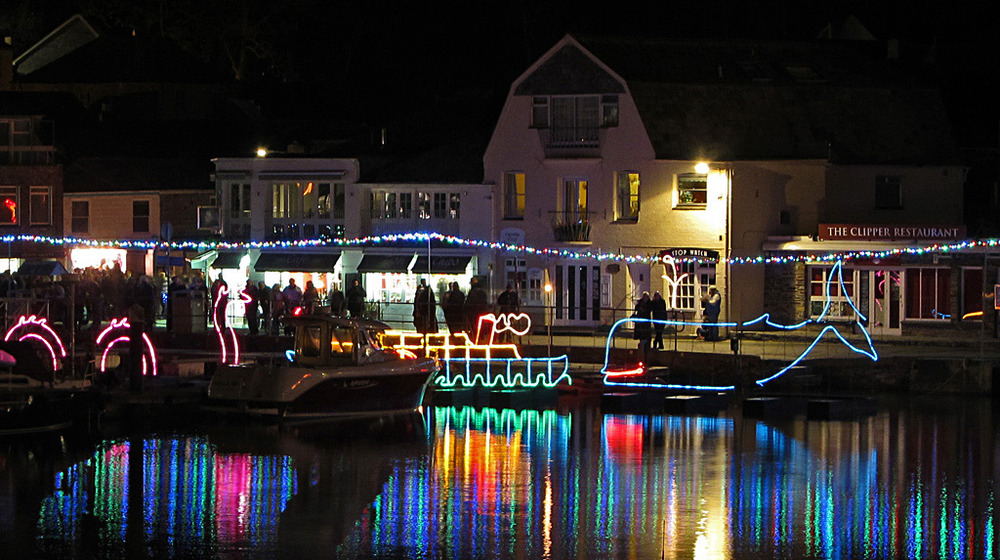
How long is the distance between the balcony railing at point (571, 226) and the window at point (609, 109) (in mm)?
3274

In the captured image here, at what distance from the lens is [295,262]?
59.2 m

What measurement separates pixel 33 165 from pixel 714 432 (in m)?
42.9

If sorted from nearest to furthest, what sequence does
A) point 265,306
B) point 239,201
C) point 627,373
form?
point 627,373 → point 265,306 → point 239,201

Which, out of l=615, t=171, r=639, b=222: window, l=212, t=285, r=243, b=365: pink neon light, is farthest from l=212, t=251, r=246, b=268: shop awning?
l=615, t=171, r=639, b=222: window

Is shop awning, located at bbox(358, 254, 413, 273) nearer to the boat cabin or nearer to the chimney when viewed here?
the boat cabin

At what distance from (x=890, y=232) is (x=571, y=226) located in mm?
10761

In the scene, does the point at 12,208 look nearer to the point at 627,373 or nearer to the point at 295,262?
the point at 295,262

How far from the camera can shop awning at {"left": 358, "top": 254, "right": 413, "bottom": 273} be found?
57000 mm

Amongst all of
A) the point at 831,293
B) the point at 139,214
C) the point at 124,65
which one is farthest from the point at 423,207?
the point at 124,65

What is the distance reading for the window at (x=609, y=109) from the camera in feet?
181

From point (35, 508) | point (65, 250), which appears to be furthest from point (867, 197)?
point (35, 508)

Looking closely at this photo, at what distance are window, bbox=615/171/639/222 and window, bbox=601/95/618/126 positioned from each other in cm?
176

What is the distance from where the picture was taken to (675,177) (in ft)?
178

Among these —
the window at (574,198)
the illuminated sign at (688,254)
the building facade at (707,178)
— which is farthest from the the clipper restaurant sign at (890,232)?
the window at (574,198)
